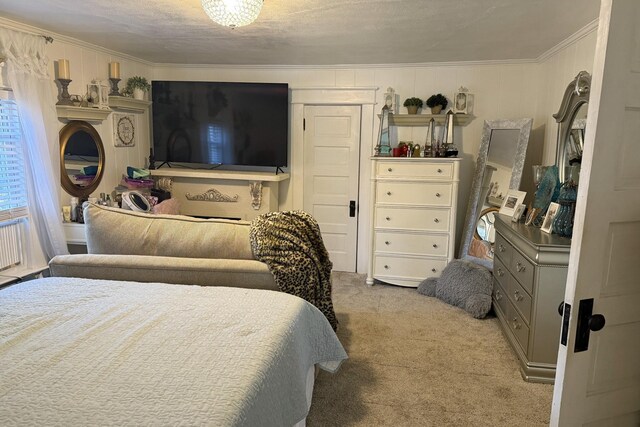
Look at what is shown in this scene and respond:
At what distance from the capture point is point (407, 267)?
4.33m

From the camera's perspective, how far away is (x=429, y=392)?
2.52m

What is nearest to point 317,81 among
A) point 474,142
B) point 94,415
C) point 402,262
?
point 474,142

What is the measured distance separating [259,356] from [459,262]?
2.99 m

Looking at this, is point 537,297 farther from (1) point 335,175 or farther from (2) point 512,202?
(1) point 335,175

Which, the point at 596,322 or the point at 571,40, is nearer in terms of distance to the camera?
the point at 596,322

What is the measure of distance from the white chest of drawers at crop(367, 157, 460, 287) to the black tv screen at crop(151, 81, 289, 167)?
3.86ft

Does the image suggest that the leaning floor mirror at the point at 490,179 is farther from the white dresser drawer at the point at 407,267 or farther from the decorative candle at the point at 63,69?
A: the decorative candle at the point at 63,69

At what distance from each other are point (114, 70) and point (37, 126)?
109cm

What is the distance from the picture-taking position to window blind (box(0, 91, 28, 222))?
3.15m

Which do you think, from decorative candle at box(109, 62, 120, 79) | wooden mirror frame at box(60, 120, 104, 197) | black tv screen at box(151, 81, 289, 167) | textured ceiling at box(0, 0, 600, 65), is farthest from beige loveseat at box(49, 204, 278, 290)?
black tv screen at box(151, 81, 289, 167)

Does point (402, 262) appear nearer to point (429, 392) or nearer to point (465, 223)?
point (465, 223)

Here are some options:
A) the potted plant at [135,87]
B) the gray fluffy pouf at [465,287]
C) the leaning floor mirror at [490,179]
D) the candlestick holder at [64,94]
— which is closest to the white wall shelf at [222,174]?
the potted plant at [135,87]

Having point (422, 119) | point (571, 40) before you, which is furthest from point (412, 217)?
point (571, 40)

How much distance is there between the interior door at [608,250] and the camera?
110 centimetres
